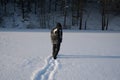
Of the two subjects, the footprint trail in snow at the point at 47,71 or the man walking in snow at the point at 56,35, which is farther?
the man walking in snow at the point at 56,35

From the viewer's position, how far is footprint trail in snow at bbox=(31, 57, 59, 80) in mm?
8641

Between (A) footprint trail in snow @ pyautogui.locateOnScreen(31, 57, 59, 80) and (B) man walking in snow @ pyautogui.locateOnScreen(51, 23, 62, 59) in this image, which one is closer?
(A) footprint trail in snow @ pyautogui.locateOnScreen(31, 57, 59, 80)

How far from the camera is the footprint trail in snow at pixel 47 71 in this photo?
8.64m

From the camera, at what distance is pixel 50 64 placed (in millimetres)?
10883

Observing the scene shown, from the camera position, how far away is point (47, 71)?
9.48m

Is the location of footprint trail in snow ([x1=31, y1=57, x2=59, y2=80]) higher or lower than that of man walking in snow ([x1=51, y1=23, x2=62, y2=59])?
lower

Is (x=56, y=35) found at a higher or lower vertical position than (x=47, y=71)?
higher

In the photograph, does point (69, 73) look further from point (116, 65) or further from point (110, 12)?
point (110, 12)

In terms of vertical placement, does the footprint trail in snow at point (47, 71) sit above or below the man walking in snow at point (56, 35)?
below

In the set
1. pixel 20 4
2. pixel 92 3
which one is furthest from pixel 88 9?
pixel 20 4

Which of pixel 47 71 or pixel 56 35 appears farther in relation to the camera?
pixel 56 35

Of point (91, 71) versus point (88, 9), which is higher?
point (88, 9)

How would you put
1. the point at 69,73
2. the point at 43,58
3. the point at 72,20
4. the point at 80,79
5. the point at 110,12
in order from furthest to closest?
the point at 110,12, the point at 72,20, the point at 43,58, the point at 69,73, the point at 80,79

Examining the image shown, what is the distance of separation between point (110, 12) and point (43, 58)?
48309 mm
